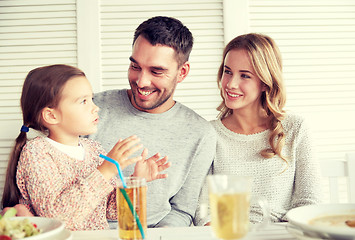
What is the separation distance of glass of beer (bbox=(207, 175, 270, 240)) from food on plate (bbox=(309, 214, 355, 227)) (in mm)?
180

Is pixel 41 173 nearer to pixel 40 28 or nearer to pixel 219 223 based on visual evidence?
pixel 219 223

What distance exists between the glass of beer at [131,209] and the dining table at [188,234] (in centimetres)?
6

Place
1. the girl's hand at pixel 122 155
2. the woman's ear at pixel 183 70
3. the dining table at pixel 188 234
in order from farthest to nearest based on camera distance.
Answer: the woman's ear at pixel 183 70 < the girl's hand at pixel 122 155 < the dining table at pixel 188 234

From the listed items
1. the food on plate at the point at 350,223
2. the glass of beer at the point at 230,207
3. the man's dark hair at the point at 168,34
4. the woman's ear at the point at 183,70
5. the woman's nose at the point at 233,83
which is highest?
the man's dark hair at the point at 168,34

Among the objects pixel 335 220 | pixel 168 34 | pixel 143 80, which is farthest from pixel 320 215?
pixel 168 34

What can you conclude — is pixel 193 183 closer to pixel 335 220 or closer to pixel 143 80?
pixel 143 80

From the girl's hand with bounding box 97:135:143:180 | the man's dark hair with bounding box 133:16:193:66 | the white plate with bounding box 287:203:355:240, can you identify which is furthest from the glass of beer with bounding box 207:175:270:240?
the man's dark hair with bounding box 133:16:193:66

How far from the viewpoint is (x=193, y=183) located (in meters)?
1.85

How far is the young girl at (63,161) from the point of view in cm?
128

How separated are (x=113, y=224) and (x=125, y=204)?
698 millimetres

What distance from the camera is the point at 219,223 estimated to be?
2.98 ft

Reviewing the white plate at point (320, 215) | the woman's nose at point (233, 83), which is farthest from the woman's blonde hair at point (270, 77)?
the white plate at point (320, 215)

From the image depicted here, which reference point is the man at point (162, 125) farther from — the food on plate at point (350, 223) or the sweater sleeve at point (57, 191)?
the food on plate at point (350, 223)

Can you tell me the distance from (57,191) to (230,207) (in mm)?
654
